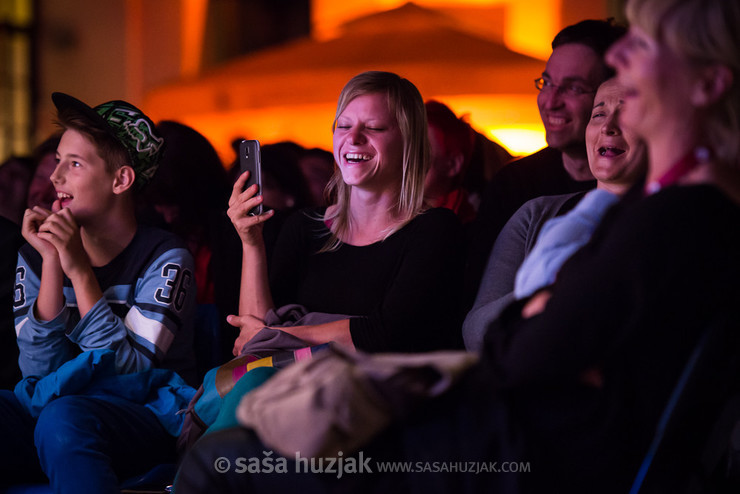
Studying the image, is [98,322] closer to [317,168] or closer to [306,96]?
[317,168]

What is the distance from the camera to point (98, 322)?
81.1 inches

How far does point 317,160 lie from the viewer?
4090 mm

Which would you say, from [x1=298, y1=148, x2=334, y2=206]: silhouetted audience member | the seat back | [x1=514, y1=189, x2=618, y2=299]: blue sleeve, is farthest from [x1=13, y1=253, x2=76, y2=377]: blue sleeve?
[x1=298, y1=148, x2=334, y2=206]: silhouetted audience member

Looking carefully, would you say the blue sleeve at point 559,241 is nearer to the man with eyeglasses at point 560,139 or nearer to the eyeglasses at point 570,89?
the man with eyeglasses at point 560,139

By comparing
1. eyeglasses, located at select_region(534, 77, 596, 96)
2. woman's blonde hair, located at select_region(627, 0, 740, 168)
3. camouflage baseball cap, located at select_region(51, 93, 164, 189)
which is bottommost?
camouflage baseball cap, located at select_region(51, 93, 164, 189)

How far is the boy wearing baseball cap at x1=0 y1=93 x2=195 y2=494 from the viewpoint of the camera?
6.26 feet

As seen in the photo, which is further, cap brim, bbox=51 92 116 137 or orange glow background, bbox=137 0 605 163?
orange glow background, bbox=137 0 605 163

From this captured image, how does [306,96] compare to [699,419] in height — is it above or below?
above

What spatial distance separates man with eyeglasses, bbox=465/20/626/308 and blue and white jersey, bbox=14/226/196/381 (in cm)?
85

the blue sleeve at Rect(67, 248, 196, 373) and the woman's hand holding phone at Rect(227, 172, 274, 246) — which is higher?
the woman's hand holding phone at Rect(227, 172, 274, 246)

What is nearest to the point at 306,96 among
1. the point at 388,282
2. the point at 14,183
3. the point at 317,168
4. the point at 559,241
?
the point at 317,168

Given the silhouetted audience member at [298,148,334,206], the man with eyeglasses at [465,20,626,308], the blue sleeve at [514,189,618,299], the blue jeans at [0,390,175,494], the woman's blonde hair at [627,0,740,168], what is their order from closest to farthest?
the woman's blonde hair at [627,0,740,168]
the blue sleeve at [514,189,618,299]
the blue jeans at [0,390,175,494]
the man with eyeglasses at [465,20,626,308]
the silhouetted audience member at [298,148,334,206]

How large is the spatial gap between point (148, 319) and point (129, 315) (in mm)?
65

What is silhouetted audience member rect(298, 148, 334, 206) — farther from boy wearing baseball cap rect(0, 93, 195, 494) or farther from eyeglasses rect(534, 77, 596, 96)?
boy wearing baseball cap rect(0, 93, 195, 494)
